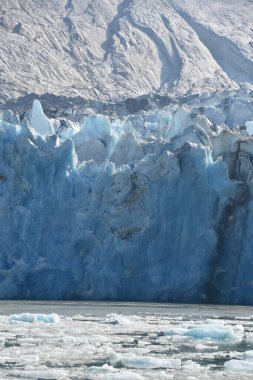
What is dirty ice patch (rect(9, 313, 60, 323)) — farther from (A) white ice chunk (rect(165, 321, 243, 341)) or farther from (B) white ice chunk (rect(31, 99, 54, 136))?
(B) white ice chunk (rect(31, 99, 54, 136))

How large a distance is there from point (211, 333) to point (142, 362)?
5539 millimetres

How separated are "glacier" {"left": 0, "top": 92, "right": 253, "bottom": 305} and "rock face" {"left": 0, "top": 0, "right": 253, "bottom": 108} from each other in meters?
65.0

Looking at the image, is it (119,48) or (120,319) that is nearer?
(120,319)

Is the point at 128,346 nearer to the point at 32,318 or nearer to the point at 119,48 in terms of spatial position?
the point at 32,318

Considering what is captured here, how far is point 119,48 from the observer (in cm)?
12812

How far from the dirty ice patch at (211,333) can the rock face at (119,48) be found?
81.7m

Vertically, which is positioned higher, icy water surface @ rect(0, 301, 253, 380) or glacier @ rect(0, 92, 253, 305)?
glacier @ rect(0, 92, 253, 305)

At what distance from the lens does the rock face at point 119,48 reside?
117188 mm

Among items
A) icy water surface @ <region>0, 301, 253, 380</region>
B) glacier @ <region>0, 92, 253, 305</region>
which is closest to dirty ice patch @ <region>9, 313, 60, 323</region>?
icy water surface @ <region>0, 301, 253, 380</region>

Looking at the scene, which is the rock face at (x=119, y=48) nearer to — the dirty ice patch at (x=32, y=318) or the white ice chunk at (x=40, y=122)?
the white ice chunk at (x=40, y=122)

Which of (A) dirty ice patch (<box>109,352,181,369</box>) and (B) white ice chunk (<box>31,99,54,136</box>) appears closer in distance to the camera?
(A) dirty ice patch (<box>109,352,181,369</box>)

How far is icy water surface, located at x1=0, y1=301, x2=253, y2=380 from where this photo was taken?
23.3m

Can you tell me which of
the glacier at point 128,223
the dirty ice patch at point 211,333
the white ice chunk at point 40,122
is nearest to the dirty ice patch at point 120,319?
the dirty ice patch at point 211,333

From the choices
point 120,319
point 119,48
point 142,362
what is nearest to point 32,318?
point 120,319
